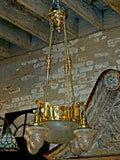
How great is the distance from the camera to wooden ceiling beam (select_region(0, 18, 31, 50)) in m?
5.01

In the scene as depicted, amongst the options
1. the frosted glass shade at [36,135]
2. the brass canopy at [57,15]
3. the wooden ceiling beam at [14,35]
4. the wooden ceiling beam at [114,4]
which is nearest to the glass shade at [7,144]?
the frosted glass shade at [36,135]

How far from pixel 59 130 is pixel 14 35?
9.27ft

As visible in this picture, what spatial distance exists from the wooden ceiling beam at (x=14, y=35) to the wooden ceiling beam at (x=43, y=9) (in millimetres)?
636

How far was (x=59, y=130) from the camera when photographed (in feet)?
8.88

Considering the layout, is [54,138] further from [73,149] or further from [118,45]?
[118,45]

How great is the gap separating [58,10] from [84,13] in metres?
1.43

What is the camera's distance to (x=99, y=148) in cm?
428

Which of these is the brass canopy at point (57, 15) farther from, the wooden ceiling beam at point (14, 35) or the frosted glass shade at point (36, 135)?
the wooden ceiling beam at point (14, 35)

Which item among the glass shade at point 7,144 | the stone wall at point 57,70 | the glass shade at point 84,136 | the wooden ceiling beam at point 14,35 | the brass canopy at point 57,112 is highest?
the wooden ceiling beam at point 14,35

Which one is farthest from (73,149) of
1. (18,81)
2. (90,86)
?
(18,81)

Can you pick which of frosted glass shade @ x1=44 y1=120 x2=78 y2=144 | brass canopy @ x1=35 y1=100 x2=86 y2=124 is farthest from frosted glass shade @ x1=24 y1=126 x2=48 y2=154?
brass canopy @ x1=35 y1=100 x2=86 y2=124

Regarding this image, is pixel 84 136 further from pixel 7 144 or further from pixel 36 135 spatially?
pixel 7 144

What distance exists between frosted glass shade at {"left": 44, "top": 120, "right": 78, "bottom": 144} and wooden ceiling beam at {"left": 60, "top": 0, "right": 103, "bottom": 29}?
1896 millimetres

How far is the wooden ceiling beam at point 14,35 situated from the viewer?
5012 millimetres
